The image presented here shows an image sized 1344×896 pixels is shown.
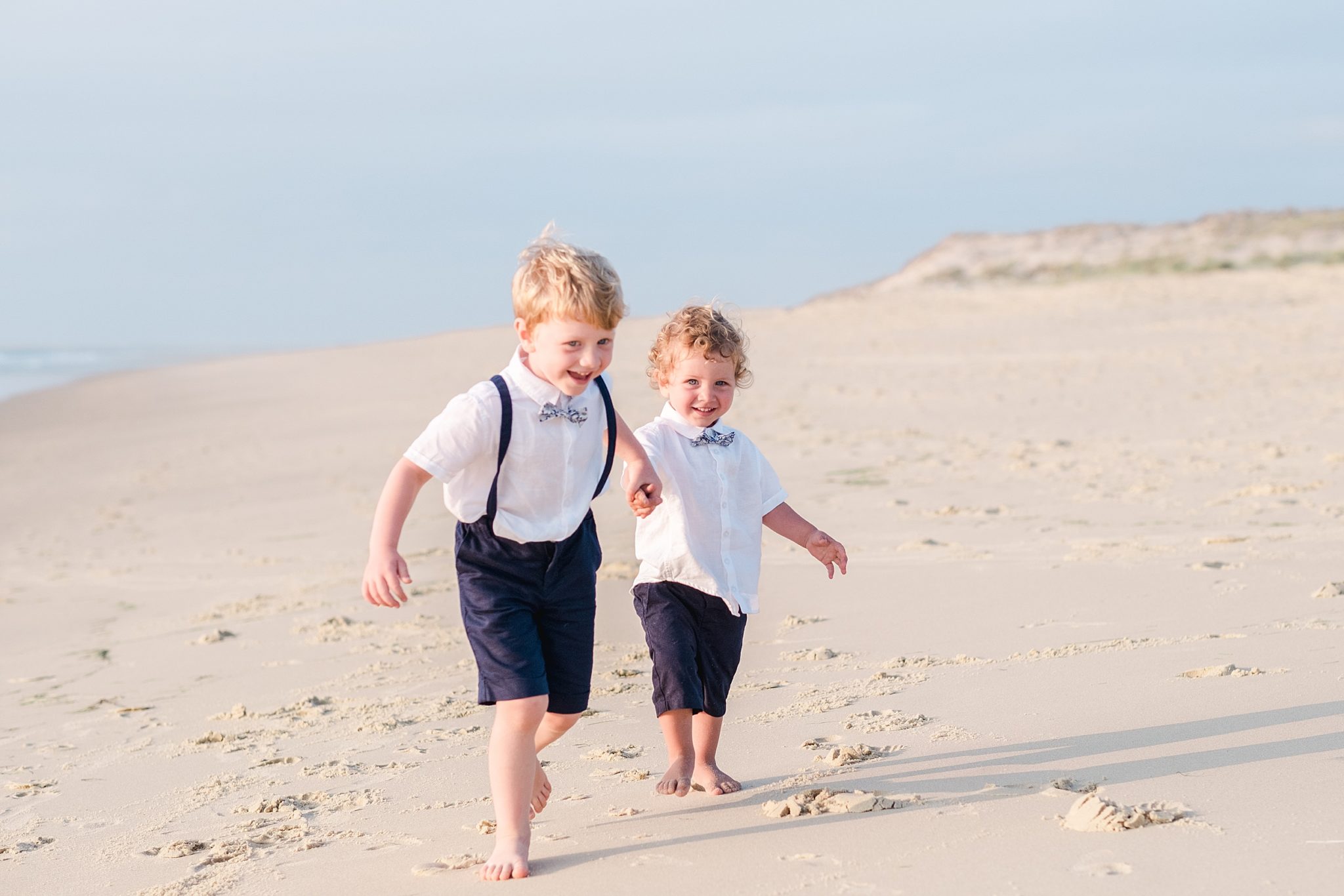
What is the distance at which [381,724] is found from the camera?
4.06m

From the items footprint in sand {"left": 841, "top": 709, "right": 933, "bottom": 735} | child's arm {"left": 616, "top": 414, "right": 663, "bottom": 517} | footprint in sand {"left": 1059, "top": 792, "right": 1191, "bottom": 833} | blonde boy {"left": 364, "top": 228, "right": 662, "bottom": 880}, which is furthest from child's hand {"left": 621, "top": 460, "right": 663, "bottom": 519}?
footprint in sand {"left": 1059, "top": 792, "right": 1191, "bottom": 833}

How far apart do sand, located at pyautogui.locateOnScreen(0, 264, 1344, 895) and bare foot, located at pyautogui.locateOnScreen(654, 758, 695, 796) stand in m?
0.04

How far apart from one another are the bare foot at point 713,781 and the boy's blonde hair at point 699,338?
963 millimetres

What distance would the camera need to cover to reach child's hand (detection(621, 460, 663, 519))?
10.1 ft

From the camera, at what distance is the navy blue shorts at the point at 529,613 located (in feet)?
9.36

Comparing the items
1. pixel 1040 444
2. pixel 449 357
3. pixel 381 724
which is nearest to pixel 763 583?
pixel 381 724

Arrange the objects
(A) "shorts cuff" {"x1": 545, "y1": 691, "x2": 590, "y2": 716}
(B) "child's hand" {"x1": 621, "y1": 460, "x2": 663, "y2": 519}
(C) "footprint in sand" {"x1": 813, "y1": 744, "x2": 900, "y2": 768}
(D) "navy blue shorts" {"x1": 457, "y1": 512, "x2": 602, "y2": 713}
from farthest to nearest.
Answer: (C) "footprint in sand" {"x1": 813, "y1": 744, "x2": 900, "y2": 768}
(B) "child's hand" {"x1": 621, "y1": 460, "x2": 663, "y2": 519}
(A) "shorts cuff" {"x1": 545, "y1": 691, "x2": 590, "y2": 716}
(D) "navy blue shorts" {"x1": 457, "y1": 512, "x2": 602, "y2": 713}

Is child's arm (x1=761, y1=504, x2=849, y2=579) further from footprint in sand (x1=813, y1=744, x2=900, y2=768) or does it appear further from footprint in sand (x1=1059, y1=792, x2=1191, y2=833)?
footprint in sand (x1=1059, y1=792, x2=1191, y2=833)

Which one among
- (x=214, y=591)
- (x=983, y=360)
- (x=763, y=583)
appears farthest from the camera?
(x=983, y=360)

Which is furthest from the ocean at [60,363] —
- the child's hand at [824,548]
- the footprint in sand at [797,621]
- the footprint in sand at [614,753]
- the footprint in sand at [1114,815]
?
the footprint in sand at [1114,815]

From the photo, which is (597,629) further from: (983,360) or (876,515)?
(983,360)

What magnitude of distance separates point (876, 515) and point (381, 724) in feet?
11.6

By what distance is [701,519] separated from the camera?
131 inches

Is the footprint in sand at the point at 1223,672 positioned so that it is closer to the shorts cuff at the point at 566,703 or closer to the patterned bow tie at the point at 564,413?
the shorts cuff at the point at 566,703
